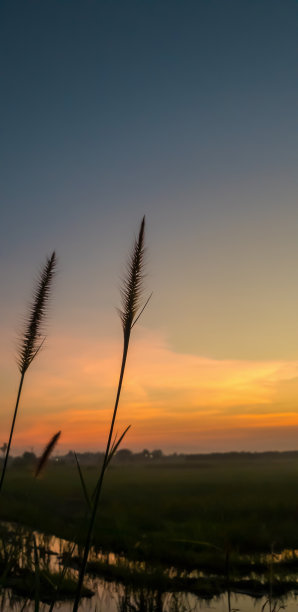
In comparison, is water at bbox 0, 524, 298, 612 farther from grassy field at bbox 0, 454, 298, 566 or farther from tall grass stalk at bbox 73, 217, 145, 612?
tall grass stalk at bbox 73, 217, 145, 612

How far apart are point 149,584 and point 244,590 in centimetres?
202

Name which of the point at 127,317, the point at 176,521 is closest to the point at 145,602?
the point at 127,317

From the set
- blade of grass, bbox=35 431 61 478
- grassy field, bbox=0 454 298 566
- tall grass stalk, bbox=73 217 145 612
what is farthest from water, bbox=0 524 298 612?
tall grass stalk, bbox=73 217 145 612

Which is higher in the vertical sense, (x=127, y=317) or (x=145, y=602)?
(x=127, y=317)

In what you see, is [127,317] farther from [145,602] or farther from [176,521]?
[176,521]

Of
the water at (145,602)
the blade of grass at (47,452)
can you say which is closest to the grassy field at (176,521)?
the water at (145,602)

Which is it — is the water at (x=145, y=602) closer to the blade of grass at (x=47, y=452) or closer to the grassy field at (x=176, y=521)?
the grassy field at (x=176, y=521)

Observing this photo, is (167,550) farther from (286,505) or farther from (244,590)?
(286,505)

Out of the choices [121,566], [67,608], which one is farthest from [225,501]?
[67,608]

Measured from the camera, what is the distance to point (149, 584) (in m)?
10.4

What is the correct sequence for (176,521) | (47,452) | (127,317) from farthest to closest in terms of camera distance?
(176,521)
(47,452)
(127,317)

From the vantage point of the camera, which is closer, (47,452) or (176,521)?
(47,452)

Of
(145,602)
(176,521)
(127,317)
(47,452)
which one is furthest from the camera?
(176,521)

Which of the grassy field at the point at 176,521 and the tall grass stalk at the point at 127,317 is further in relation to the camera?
the grassy field at the point at 176,521
